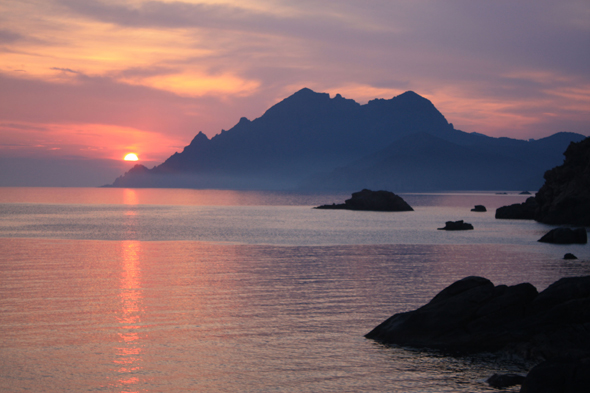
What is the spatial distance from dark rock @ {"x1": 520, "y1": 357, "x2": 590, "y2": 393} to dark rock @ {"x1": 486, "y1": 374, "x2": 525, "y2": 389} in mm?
1174

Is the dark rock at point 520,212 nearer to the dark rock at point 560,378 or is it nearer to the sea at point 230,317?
the sea at point 230,317

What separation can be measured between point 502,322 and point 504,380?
14.2 ft

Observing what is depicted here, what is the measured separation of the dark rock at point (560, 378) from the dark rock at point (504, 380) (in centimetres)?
117

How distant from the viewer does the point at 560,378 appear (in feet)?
45.9

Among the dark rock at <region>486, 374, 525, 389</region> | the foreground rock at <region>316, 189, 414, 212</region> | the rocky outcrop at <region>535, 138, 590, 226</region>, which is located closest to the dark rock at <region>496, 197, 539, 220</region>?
the rocky outcrop at <region>535, 138, 590, 226</region>

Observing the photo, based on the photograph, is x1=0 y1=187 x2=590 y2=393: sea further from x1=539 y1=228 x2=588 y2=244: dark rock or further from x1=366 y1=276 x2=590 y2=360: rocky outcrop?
x1=539 y1=228 x2=588 y2=244: dark rock

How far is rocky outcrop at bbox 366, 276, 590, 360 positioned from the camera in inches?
727

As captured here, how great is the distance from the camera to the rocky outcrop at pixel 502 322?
727 inches

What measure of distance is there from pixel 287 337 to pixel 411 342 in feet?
15.3

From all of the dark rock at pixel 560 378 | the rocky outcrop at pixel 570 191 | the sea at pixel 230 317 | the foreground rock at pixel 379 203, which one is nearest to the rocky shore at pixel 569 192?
the rocky outcrop at pixel 570 191

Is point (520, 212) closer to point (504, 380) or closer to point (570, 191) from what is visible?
point (570, 191)

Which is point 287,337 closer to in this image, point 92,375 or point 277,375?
point 277,375

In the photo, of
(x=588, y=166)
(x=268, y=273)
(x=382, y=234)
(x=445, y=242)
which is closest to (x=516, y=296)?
(x=268, y=273)

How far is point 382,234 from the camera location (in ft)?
257
